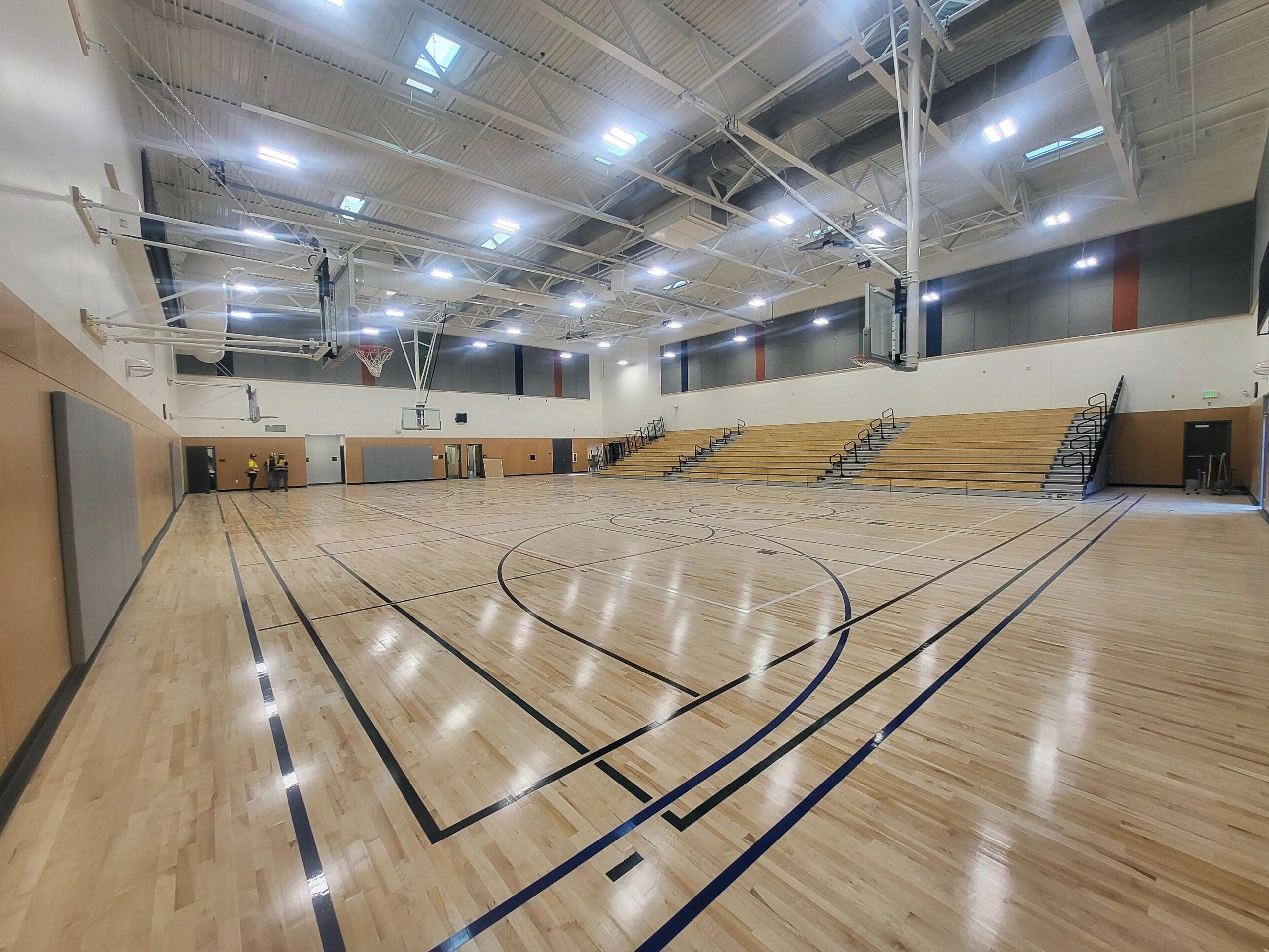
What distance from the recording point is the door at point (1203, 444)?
472 inches

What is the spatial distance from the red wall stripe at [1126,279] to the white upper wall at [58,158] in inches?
773

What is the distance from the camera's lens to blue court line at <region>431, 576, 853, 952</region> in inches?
57.1

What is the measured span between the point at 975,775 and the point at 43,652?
476cm

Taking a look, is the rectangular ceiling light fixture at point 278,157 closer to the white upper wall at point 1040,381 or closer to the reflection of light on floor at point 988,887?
the reflection of light on floor at point 988,887

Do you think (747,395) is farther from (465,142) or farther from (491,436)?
(465,142)

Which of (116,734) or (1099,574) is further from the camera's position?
(1099,574)

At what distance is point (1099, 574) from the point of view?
510 centimetres

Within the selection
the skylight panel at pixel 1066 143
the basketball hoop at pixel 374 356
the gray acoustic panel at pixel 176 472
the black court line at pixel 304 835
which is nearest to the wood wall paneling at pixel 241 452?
the gray acoustic panel at pixel 176 472

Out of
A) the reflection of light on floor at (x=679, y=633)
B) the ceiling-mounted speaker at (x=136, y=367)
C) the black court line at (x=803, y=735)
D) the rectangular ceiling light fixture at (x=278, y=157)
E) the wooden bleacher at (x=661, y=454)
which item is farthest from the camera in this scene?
the wooden bleacher at (x=661, y=454)

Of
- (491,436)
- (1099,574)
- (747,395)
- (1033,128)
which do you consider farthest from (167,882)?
(491,436)

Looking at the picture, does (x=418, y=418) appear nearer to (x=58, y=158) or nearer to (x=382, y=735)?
(x=58, y=158)

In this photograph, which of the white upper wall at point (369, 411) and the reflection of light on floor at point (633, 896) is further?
the white upper wall at point (369, 411)

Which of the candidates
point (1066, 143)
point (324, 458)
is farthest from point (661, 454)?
point (1066, 143)

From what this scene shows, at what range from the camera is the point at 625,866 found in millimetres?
1681
